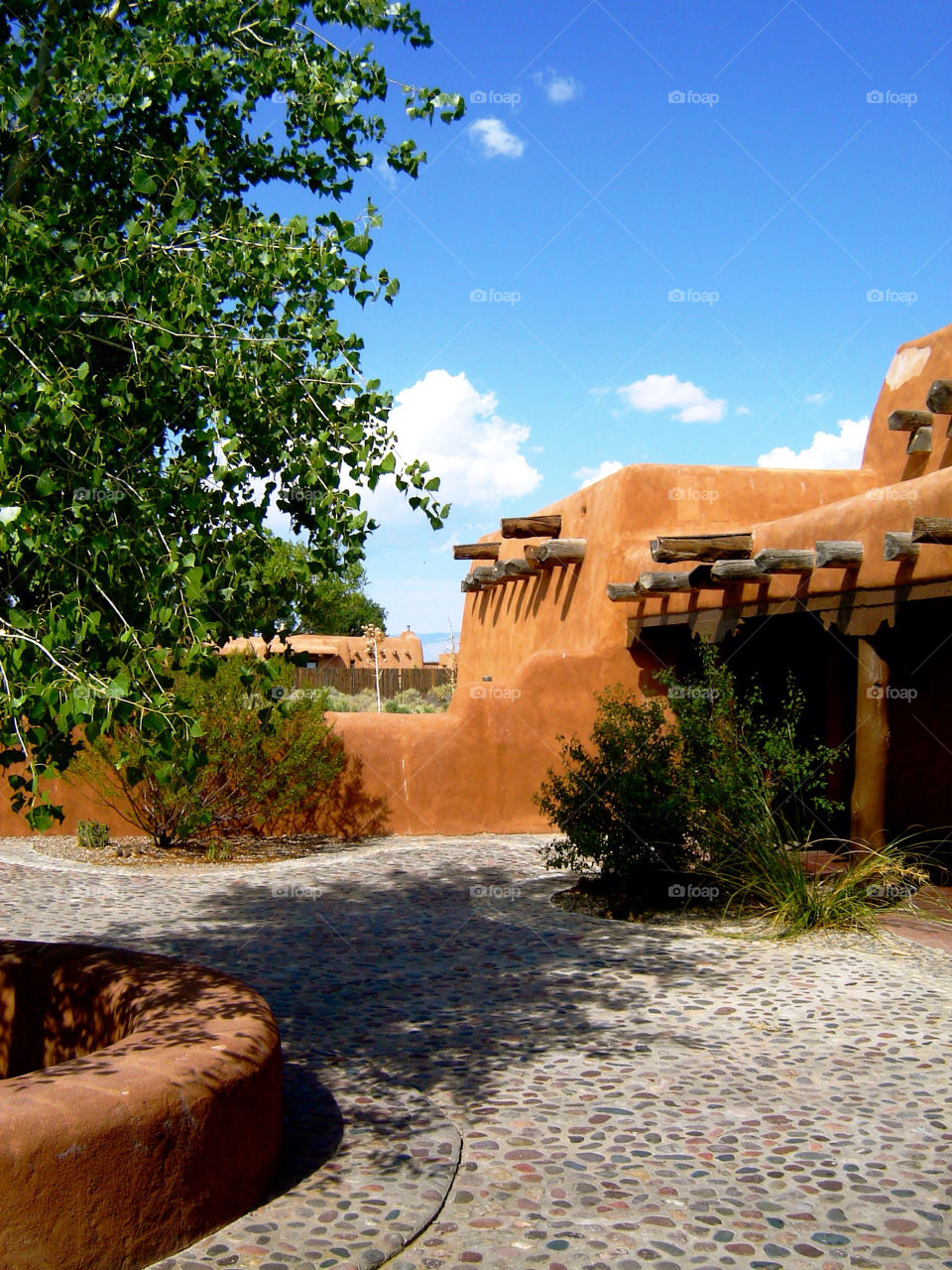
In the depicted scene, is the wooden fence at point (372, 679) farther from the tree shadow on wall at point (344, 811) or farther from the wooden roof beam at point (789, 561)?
the wooden roof beam at point (789, 561)

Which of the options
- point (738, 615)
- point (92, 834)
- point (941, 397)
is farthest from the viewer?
point (92, 834)

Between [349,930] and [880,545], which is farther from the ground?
[880,545]

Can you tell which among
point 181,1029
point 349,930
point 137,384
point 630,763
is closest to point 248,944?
point 349,930

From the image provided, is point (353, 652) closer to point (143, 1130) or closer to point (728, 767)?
point (728, 767)

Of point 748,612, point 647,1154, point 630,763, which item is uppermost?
point 748,612

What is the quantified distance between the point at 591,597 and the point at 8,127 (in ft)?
36.2

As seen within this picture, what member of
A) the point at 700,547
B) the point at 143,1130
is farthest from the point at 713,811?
the point at 143,1130

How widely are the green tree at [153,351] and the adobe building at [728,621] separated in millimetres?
5649

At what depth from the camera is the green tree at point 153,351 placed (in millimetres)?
Result: 3459

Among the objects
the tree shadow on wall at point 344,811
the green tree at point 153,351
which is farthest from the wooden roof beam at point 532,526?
the green tree at point 153,351

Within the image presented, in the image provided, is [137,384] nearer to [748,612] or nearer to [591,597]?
[748,612]

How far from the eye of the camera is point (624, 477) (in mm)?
14234

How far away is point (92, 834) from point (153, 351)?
10.0m

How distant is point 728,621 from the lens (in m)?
11.8
